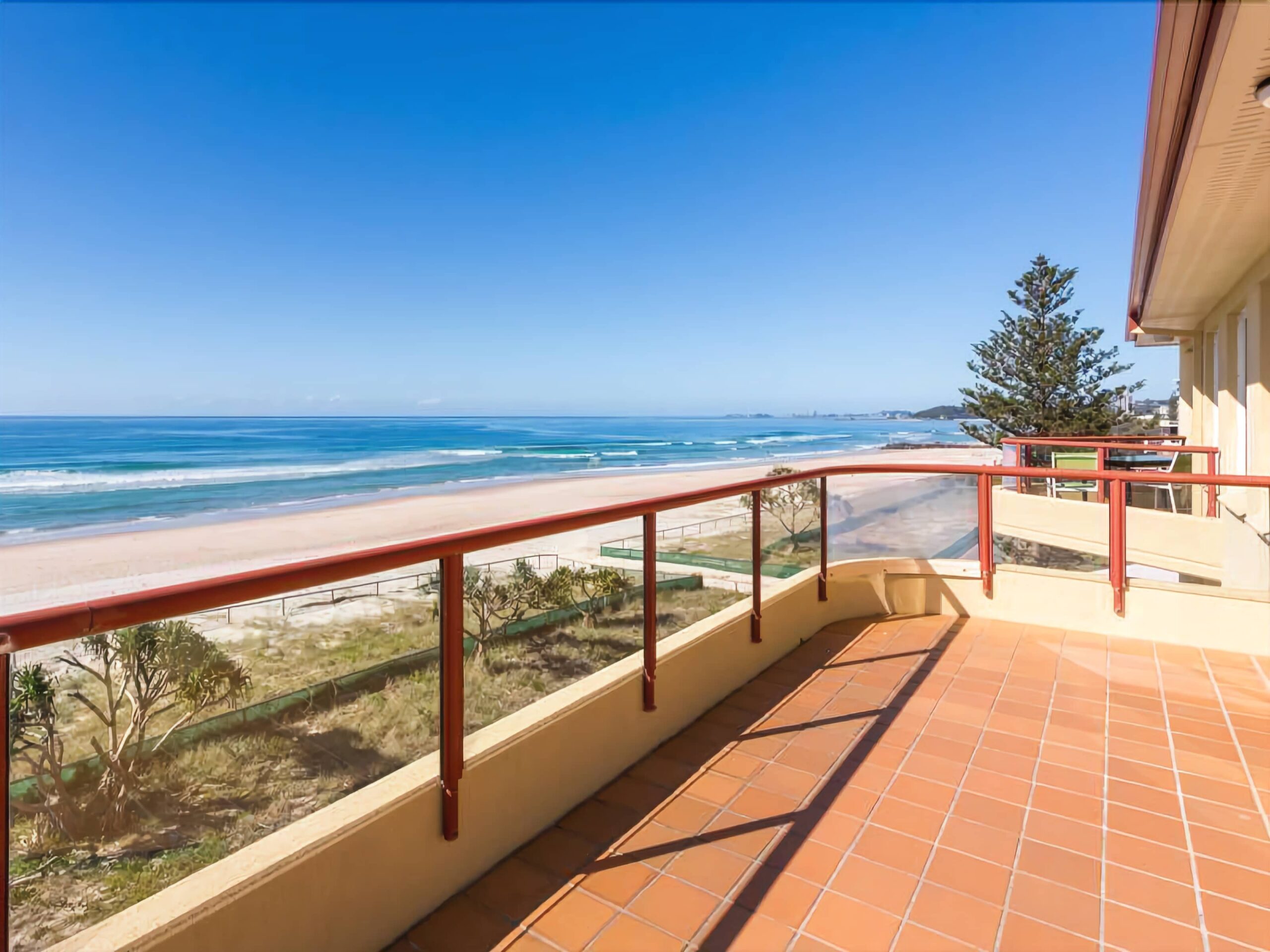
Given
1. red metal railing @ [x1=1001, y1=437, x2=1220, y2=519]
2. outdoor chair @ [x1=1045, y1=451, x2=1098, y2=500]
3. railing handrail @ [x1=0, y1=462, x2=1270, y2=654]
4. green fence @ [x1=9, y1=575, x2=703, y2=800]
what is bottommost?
green fence @ [x1=9, y1=575, x2=703, y2=800]

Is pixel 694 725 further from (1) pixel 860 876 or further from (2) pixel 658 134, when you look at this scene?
(2) pixel 658 134

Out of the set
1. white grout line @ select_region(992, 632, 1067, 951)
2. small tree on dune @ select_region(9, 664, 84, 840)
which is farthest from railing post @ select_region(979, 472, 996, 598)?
small tree on dune @ select_region(9, 664, 84, 840)

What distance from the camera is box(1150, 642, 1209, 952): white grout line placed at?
1508 mm

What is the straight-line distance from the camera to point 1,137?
15.0 meters

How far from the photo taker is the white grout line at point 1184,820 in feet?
4.95

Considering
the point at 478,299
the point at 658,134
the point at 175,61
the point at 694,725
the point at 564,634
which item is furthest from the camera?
the point at 478,299

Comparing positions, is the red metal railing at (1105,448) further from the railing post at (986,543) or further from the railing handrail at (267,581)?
the railing handrail at (267,581)

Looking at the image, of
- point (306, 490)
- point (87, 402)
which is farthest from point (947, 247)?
point (87, 402)

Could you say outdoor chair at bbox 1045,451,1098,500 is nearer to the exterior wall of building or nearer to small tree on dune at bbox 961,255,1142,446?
the exterior wall of building

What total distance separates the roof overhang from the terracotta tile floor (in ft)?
8.11

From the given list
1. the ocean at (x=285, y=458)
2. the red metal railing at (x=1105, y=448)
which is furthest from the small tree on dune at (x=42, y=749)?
the ocean at (x=285, y=458)

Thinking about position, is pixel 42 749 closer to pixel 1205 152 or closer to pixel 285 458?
pixel 1205 152

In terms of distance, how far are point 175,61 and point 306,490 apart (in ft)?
41.7

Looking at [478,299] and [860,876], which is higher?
[478,299]
